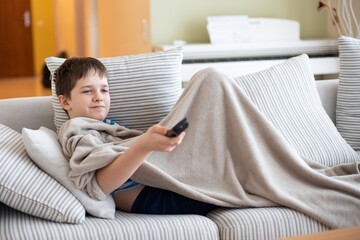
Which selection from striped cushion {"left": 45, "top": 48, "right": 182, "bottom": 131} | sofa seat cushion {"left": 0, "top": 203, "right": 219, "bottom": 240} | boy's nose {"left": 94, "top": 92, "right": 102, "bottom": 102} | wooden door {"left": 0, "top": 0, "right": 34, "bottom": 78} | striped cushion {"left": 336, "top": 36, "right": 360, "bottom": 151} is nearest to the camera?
sofa seat cushion {"left": 0, "top": 203, "right": 219, "bottom": 240}

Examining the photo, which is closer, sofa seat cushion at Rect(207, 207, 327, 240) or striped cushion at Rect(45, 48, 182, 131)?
sofa seat cushion at Rect(207, 207, 327, 240)

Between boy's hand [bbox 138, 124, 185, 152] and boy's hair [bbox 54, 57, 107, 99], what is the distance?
491 mm

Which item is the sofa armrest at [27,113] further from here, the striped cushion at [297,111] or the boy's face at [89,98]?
the striped cushion at [297,111]

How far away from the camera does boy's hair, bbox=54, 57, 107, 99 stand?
2066mm

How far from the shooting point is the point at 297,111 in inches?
93.4

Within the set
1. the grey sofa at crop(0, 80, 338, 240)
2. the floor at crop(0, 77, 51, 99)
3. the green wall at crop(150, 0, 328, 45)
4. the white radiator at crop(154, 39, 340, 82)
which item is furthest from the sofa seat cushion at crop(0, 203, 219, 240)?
the floor at crop(0, 77, 51, 99)

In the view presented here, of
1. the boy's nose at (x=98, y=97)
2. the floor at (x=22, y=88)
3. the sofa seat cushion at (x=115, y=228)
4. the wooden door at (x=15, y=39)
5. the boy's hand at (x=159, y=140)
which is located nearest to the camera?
the boy's hand at (x=159, y=140)

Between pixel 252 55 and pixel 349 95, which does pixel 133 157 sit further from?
pixel 252 55

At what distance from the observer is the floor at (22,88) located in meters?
7.46

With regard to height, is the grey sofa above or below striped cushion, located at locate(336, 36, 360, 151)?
below

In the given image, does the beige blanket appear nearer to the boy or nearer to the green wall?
the boy

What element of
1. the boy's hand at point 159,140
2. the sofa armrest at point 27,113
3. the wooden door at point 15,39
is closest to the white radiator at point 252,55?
the sofa armrest at point 27,113

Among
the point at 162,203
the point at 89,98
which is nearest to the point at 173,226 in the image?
the point at 162,203

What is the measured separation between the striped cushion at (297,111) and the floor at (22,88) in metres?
5.24
